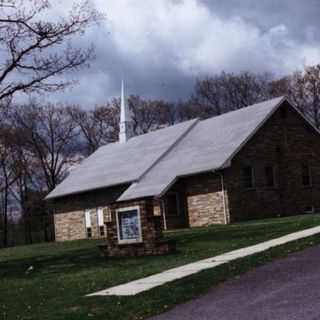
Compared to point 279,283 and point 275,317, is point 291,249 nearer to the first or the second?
point 279,283

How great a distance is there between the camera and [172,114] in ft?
236

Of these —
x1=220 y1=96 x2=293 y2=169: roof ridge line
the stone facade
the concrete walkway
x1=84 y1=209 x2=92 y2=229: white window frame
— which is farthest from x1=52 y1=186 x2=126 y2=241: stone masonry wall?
the concrete walkway

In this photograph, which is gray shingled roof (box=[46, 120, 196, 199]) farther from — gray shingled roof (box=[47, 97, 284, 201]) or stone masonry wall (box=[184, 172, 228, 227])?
stone masonry wall (box=[184, 172, 228, 227])

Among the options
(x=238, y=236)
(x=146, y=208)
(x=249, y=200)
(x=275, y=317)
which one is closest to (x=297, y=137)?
(x=249, y=200)

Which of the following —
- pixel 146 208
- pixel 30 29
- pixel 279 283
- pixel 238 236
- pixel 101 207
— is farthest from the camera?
pixel 101 207

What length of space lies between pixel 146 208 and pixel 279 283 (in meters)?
9.04

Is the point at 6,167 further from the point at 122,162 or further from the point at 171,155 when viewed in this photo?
the point at 171,155

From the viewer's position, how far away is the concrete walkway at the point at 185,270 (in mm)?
12547

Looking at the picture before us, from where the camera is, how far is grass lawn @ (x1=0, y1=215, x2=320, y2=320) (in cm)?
1091

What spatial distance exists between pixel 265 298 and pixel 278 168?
27204 mm

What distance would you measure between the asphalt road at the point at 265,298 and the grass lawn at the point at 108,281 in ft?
1.60

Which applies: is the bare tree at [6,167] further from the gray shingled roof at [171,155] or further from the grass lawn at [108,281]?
the grass lawn at [108,281]

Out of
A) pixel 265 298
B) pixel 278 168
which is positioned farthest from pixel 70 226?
pixel 265 298

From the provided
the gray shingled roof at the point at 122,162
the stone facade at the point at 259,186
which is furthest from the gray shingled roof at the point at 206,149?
the gray shingled roof at the point at 122,162
